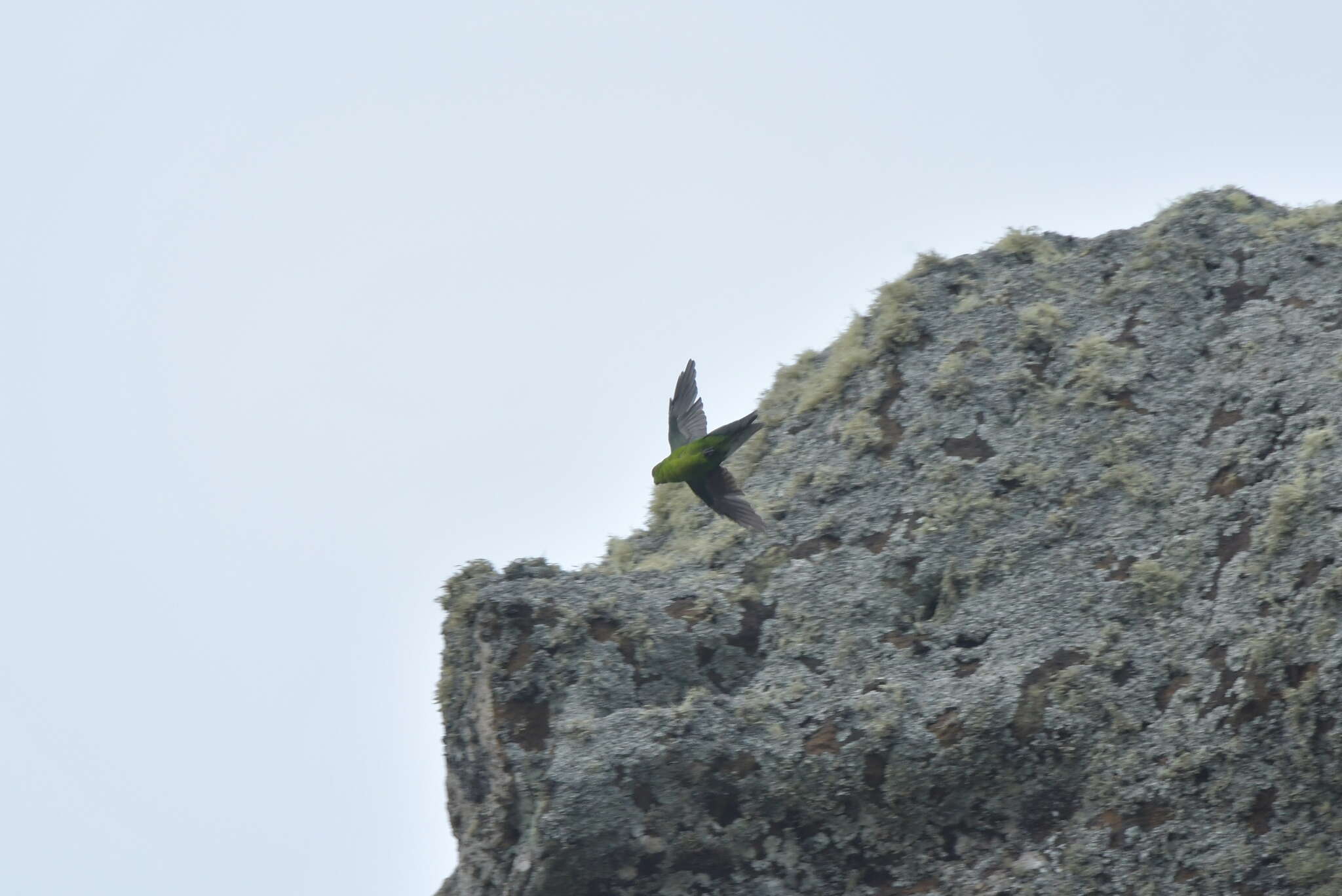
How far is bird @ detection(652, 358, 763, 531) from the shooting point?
12.2 m

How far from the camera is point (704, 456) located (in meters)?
12.3

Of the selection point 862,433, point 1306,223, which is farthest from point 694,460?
point 1306,223

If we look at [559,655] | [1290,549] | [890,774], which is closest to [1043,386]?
[1290,549]

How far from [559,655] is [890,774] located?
2951 millimetres

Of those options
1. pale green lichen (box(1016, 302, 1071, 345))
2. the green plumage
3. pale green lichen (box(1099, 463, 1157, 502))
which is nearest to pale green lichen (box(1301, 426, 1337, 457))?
pale green lichen (box(1099, 463, 1157, 502))

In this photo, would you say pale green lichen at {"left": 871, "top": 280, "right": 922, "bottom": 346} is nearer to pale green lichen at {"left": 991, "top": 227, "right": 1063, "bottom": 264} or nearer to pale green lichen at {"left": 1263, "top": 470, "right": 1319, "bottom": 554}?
pale green lichen at {"left": 991, "top": 227, "right": 1063, "bottom": 264}

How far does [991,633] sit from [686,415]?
11.1ft

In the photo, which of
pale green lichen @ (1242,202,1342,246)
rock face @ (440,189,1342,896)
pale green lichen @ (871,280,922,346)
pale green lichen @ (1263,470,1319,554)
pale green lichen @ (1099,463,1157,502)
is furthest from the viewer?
pale green lichen @ (871,280,922,346)

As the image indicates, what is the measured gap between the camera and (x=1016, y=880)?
Result: 10148 millimetres

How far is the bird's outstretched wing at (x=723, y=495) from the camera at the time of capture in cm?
1238

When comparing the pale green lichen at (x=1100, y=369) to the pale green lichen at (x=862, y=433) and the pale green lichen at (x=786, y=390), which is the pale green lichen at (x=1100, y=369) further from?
the pale green lichen at (x=786, y=390)

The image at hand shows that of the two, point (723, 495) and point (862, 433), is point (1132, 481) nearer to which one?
point (862, 433)

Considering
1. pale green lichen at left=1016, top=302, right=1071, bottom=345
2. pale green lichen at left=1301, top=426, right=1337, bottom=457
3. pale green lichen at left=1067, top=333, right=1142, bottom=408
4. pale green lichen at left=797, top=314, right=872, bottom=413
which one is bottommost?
pale green lichen at left=1301, top=426, right=1337, bottom=457

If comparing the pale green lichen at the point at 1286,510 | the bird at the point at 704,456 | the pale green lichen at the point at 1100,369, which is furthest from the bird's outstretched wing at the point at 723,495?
the pale green lichen at the point at 1286,510
